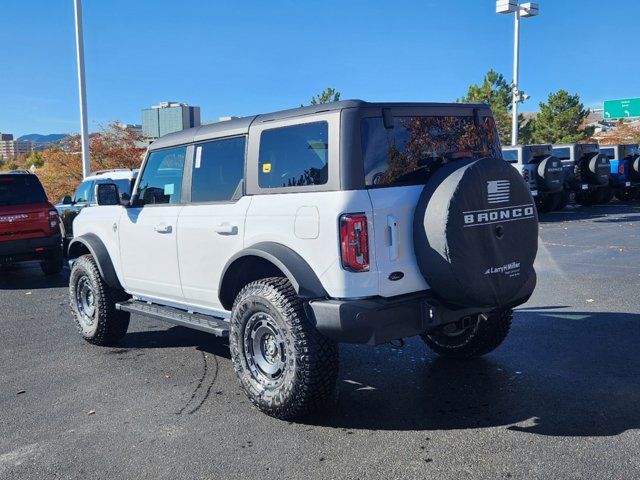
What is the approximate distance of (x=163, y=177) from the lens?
566cm

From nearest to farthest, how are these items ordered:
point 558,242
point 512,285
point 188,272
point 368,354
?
point 512,285
point 188,272
point 368,354
point 558,242

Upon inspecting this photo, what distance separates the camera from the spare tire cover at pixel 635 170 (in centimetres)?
2453

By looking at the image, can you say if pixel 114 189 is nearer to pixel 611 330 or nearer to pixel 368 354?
pixel 368 354

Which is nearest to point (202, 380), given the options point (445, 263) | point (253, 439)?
point (253, 439)

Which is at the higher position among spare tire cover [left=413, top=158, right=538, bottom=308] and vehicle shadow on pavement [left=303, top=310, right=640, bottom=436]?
spare tire cover [left=413, top=158, right=538, bottom=308]

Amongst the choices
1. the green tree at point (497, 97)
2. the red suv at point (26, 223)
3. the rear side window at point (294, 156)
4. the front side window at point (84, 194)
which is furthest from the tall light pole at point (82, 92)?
the green tree at point (497, 97)

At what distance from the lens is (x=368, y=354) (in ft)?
18.9

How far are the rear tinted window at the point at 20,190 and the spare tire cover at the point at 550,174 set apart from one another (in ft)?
48.2

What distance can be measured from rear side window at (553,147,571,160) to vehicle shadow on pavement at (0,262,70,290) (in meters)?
18.0

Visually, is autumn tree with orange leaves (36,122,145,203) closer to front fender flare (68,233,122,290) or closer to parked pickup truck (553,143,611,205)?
parked pickup truck (553,143,611,205)

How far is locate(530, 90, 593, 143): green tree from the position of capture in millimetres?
50156

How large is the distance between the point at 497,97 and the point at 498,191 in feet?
146

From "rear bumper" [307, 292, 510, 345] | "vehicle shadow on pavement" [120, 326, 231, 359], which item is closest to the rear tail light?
"rear bumper" [307, 292, 510, 345]

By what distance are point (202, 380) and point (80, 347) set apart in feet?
6.09
